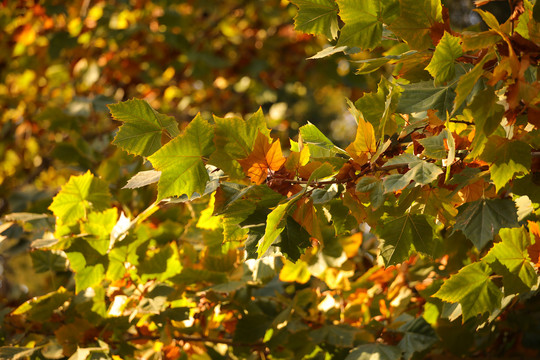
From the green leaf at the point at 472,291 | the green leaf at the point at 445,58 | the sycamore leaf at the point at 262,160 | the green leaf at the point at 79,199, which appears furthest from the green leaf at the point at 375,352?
the green leaf at the point at 79,199

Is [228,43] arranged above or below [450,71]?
below

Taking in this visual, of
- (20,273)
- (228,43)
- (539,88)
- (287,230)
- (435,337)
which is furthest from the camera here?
(20,273)

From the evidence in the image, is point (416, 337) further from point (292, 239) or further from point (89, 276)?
point (89, 276)

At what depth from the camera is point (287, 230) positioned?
2.85 feet

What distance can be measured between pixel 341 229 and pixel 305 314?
57 centimetres

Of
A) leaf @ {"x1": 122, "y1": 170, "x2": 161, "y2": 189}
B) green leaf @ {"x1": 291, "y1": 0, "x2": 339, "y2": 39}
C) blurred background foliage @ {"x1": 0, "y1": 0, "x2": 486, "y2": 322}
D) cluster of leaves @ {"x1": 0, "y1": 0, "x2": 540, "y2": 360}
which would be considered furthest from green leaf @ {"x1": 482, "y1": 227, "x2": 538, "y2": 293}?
blurred background foliage @ {"x1": 0, "y1": 0, "x2": 486, "y2": 322}

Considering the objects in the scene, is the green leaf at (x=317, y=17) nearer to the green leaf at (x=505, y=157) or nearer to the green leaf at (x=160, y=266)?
the green leaf at (x=505, y=157)

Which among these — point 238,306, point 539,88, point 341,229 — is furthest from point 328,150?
point 238,306

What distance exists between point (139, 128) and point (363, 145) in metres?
0.38

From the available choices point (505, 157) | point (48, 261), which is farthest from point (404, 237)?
point (48, 261)

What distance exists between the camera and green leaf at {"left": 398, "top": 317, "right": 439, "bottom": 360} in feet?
3.92

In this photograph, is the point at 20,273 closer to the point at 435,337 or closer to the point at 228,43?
the point at 228,43

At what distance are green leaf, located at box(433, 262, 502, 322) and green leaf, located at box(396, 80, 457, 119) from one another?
29 centimetres

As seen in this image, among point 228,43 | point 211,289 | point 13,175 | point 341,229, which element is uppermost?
point 341,229
